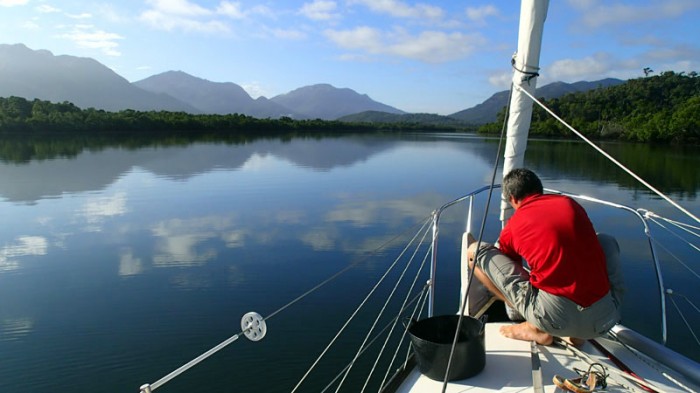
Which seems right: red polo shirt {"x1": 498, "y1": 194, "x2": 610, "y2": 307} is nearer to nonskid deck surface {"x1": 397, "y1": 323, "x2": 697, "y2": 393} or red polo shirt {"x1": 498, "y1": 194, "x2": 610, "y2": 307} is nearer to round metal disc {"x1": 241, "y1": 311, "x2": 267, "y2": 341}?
nonskid deck surface {"x1": 397, "y1": 323, "x2": 697, "y2": 393}

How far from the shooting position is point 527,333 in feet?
9.71

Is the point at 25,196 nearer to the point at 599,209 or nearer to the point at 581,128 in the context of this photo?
the point at 599,209

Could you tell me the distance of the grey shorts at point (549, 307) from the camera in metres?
2.63

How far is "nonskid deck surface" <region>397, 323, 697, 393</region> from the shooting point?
2.49 m

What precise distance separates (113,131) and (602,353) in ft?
207

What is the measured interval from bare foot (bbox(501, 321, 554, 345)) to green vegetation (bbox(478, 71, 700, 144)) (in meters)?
52.8

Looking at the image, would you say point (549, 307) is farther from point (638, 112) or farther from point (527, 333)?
point (638, 112)

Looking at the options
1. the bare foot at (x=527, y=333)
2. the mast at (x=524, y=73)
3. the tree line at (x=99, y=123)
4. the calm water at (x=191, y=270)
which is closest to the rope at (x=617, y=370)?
the bare foot at (x=527, y=333)

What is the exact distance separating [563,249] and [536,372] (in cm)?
64

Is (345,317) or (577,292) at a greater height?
(577,292)

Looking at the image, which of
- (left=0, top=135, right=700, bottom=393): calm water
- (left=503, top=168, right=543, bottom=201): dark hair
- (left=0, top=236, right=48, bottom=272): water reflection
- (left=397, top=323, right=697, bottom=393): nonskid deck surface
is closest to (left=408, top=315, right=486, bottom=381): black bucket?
(left=397, top=323, right=697, bottom=393): nonskid deck surface

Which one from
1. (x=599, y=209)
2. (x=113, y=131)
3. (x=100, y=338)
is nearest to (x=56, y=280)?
(x=100, y=338)

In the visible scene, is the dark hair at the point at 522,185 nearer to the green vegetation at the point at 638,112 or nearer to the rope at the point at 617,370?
the rope at the point at 617,370

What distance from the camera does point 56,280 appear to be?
22.6 feet
